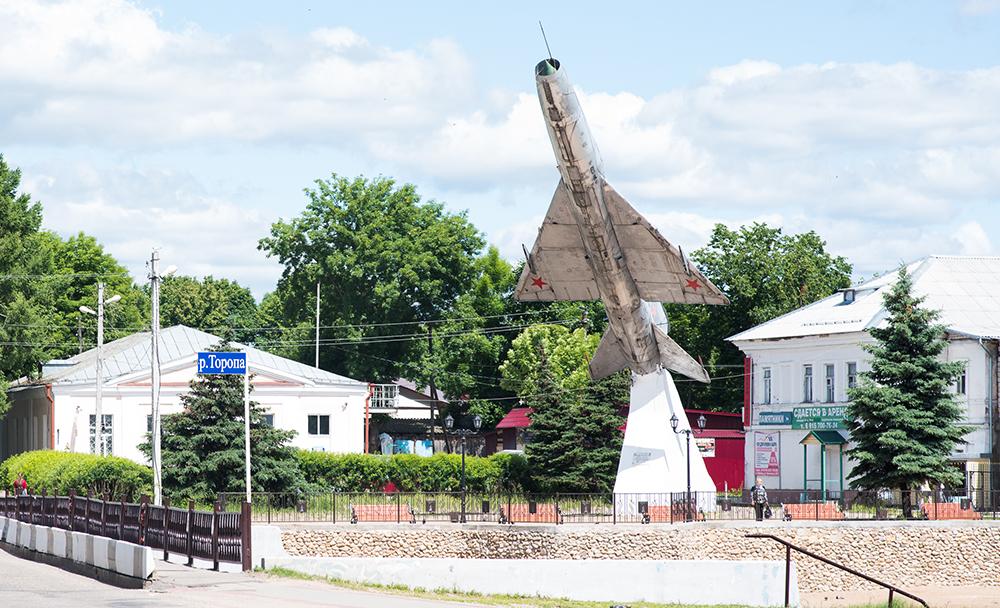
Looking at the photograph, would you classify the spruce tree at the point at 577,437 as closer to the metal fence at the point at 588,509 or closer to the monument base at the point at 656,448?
the metal fence at the point at 588,509

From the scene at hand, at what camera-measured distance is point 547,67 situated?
97.8ft

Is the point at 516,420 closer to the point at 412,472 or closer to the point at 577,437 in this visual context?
the point at 577,437

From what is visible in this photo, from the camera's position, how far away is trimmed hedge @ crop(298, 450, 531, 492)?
54.2 m

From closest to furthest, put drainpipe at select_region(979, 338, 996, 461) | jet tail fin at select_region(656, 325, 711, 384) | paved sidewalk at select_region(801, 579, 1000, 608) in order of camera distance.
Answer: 1. paved sidewalk at select_region(801, 579, 1000, 608)
2. jet tail fin at select_region(656, 325, 711, 384)
3. drainpipe at select_region(979, 338, 996, 461)

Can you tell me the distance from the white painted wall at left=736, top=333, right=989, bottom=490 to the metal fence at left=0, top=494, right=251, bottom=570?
30897 mm

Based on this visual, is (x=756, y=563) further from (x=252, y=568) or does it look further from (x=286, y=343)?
(x=286, y=343)

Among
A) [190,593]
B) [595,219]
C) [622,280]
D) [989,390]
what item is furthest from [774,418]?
[190,593]

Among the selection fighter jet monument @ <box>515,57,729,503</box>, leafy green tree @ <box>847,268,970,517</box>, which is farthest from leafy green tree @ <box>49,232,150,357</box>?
leafy green tree @ <box>847,268,970,517</box>

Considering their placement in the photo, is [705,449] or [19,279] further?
[19,279]

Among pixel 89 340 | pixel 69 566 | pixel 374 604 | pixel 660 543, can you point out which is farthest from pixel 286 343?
pixel 374 604

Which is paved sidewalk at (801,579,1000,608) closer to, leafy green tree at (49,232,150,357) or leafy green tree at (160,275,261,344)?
leafy green tree at (49,232,150,357)

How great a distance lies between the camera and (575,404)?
56.4 metres

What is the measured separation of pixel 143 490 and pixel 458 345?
34813 millimetres

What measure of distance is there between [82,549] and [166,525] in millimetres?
1657
